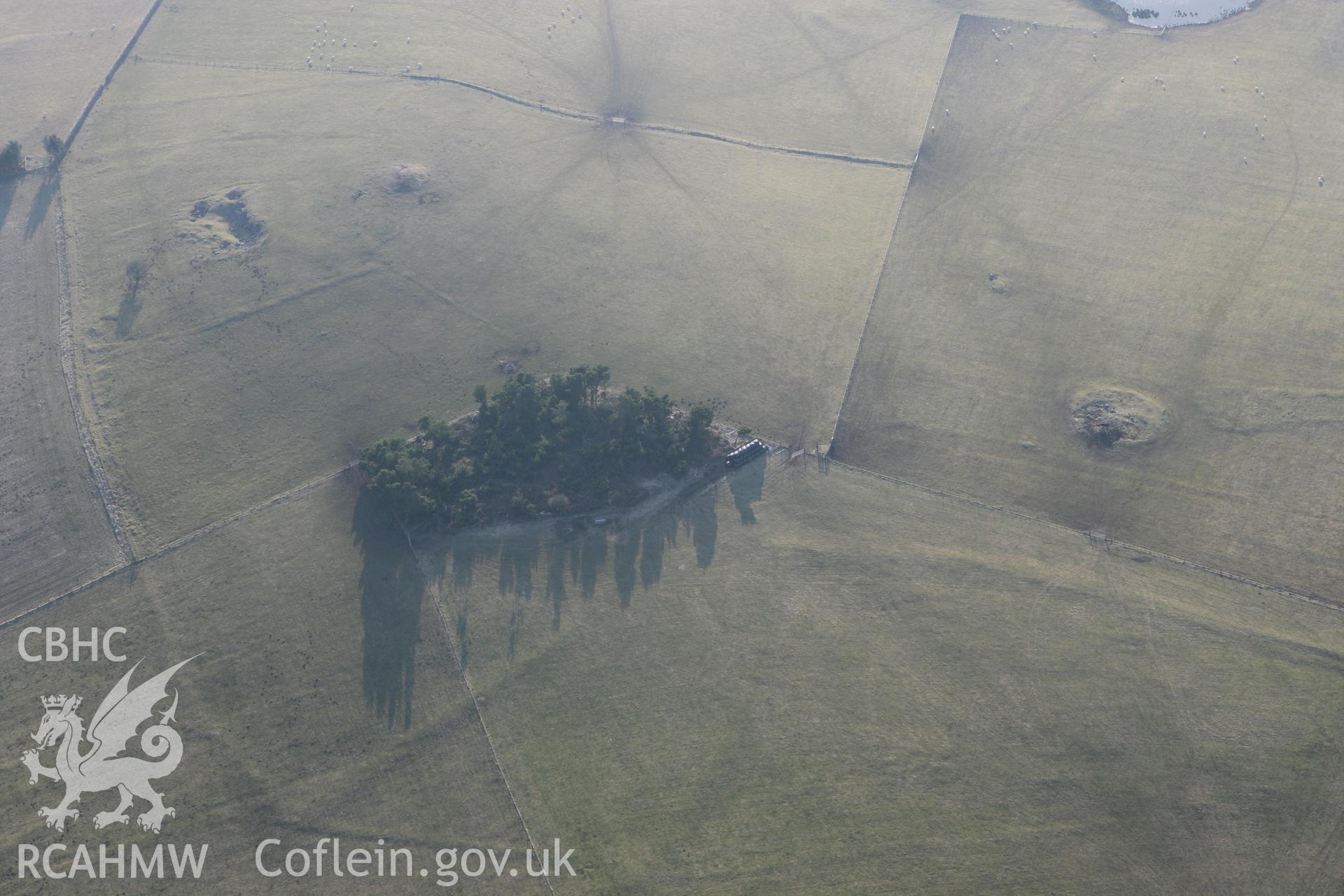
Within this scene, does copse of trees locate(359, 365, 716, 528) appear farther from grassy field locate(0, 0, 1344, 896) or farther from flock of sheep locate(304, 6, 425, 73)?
flock of sheep locate(304, 6, 425, 73)

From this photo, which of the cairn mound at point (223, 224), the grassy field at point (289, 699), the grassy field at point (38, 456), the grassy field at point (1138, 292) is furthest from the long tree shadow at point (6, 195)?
the grassy field at point (1138, 292)

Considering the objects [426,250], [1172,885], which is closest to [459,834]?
[1172,885]

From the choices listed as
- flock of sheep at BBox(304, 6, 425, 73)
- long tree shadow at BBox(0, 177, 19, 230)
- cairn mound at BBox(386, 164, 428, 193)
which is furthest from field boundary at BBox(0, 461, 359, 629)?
flock of sheep at BBox(304, 6, 425, 73)

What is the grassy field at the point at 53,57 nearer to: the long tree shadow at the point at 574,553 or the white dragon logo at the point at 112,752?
the white dragon logo at the point at 112,752

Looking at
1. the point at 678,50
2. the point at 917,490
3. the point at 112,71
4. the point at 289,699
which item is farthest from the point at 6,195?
the point at 917,490

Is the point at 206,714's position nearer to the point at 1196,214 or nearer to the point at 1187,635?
the point at 1187,635

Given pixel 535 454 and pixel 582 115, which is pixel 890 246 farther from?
pixel 535 454
